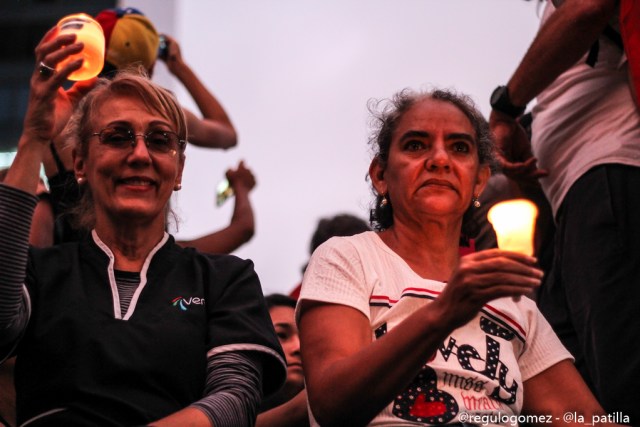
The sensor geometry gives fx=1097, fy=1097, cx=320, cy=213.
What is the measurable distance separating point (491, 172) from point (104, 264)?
1446 millimetres

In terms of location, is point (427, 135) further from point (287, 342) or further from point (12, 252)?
point (287, 342)

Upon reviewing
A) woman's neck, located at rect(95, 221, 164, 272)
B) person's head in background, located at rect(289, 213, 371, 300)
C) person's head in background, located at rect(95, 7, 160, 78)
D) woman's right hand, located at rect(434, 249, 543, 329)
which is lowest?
person's head in background, located at rect(289, 213, 371, 300)

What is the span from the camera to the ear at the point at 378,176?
380cm

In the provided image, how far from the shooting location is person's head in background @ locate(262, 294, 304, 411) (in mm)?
4570

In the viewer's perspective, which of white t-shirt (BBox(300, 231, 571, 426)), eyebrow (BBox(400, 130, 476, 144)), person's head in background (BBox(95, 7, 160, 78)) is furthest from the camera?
person's head in background (BBox(95, 7, 160, 78))

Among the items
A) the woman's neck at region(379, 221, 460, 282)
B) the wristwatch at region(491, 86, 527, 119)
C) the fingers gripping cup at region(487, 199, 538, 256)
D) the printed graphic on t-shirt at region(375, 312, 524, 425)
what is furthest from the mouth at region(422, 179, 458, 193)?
the fingers gripping cup at region(487, 199, 538, 256)

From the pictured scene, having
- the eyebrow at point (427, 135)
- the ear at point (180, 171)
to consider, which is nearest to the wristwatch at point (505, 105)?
the eyebrow at point (427, 135)

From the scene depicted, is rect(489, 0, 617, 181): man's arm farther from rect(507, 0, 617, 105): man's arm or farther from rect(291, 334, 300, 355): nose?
rect(291, 334, 300, 355): nose

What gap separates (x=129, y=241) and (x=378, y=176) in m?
0.91

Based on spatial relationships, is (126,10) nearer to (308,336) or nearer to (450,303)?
(308,336)

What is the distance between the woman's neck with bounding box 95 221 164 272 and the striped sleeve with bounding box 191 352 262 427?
44cm

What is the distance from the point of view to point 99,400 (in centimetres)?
299

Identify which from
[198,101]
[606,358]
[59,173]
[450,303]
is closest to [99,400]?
[450,303]

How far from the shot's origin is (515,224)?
8.29 feet
